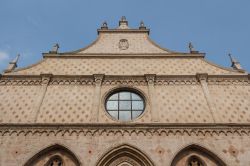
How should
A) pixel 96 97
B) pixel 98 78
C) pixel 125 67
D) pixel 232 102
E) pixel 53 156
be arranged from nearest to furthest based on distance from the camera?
1. pixel 53 156
2. pixel 96 97
3. pixel 232 102
4. pixel 98 78
5. pixel 125 67

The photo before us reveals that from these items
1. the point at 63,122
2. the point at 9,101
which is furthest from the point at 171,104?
the point at 9,101

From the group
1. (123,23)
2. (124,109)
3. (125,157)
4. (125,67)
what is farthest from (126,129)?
(123,23)

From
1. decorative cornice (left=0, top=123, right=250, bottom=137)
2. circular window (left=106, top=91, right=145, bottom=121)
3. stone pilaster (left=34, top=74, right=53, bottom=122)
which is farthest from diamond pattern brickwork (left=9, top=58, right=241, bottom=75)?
decorative cornice (left=0, top=123, right=250, bottom=137)

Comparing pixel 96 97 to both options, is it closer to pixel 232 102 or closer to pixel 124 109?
pixel 124 109

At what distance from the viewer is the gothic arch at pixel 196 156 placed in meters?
9.56

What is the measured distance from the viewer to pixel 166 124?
10211 mm

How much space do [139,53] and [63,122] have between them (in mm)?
5590

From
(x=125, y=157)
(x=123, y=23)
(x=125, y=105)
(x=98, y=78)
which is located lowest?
(x=125, y=157)

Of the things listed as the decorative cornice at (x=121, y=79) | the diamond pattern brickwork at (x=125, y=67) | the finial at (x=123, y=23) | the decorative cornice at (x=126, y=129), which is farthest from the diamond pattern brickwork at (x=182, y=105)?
the finial at (x=123, y=23)

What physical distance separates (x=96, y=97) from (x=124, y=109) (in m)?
1.35

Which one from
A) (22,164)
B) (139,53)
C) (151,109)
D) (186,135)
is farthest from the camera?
(139,53)

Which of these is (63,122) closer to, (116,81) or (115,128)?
(115,128)

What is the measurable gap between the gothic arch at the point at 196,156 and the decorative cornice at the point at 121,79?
3.54 m

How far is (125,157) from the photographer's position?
974cm
